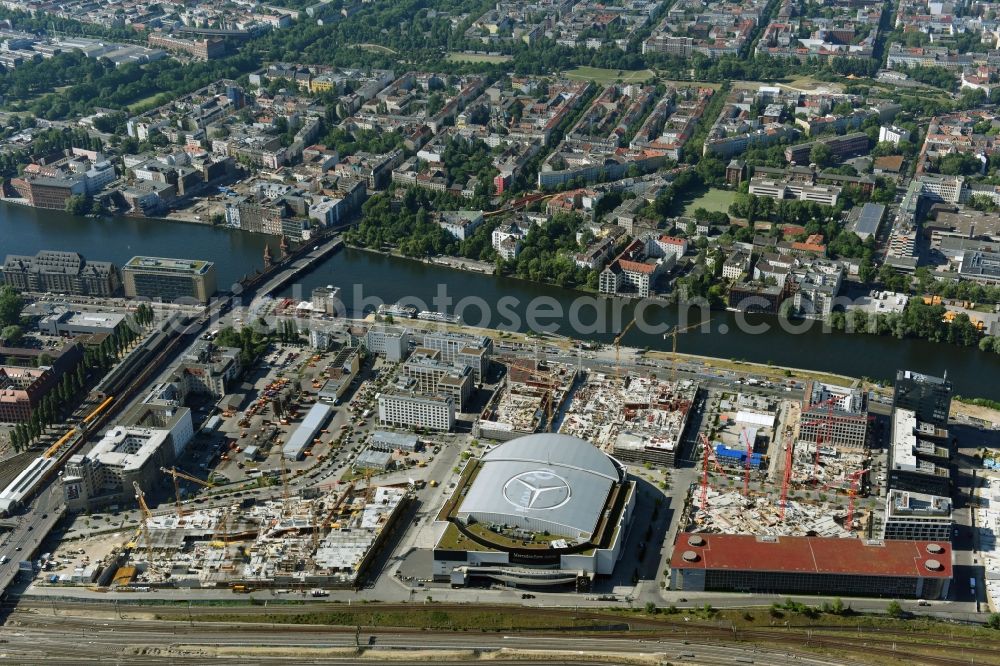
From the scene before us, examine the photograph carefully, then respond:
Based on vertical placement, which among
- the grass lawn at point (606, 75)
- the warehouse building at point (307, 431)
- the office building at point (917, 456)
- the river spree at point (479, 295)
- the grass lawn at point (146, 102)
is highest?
the grass lawn at point (606, 75)

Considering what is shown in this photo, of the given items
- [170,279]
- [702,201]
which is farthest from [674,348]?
[170,279]

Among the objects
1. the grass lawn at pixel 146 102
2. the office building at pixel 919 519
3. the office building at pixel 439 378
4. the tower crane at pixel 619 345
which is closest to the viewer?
the office building at pixel 919 519

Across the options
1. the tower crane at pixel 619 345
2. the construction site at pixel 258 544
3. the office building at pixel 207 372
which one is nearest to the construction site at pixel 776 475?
the tower crane at pixel 619 345

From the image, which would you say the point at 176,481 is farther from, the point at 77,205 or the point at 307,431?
the point at 77,205

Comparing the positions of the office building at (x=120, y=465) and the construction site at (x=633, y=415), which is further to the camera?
the construction site at (x=633, y=415)

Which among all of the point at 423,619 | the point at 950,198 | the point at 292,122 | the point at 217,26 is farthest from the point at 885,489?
the point at 217,26

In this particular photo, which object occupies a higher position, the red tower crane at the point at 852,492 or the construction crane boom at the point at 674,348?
the construction crane boom at the point at 674,348

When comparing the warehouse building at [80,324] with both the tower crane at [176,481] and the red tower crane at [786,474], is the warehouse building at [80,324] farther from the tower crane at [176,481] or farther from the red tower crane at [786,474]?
the red tower crane at [786,474]
